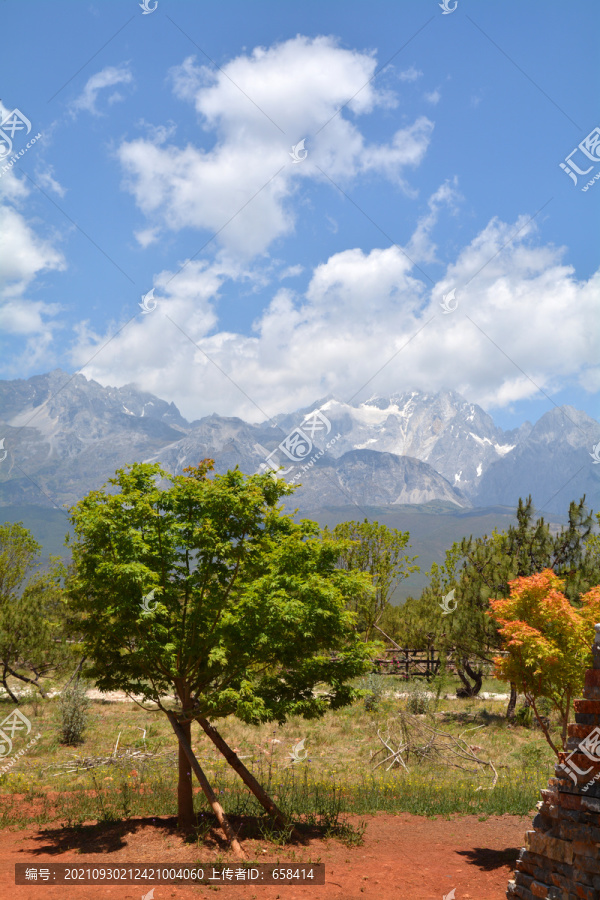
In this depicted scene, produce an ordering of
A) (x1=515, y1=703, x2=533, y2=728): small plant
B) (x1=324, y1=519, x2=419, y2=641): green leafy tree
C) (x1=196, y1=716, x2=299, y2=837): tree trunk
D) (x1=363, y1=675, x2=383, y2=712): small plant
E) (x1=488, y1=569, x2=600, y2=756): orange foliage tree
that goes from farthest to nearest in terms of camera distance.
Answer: (x1=324, y1=519, x2=419, y2=641): green leafy tree → (x1=363, y1=675, x2=383, y2=712): small plant → (x1=515, y1=703, x2=533, y2=728): small plant → (x1=196, y1=716, x2=299, y2=837): tree trunk → (x1=488, y1=569, x2=600, y2=756): orange foliage tree

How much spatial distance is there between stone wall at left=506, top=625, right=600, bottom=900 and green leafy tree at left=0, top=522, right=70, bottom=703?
57.8ft

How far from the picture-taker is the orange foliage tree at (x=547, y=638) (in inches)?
393

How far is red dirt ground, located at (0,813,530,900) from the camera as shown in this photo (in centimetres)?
863

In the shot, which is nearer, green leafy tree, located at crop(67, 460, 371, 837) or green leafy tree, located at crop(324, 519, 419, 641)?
green leafy tree, located at crop(67, 460, 371, 837)

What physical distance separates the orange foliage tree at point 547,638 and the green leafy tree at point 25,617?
16.1 metres

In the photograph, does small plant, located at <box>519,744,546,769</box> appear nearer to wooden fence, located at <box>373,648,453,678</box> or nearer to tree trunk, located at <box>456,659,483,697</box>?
tree trunk, located at <box>456,659,483,697</box>

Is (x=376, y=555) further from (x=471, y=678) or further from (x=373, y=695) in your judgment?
(x=373, y=695)

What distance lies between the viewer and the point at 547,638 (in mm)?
10297

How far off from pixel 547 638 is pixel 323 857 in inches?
220

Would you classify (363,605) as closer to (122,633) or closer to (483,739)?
(483,739)

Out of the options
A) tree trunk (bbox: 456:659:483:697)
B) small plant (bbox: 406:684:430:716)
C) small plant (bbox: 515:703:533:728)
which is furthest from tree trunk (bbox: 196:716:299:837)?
tree trunk (bbox: 456:659:483:697)

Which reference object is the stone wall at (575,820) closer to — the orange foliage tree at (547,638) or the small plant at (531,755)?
the orange foliage tree at (547,638)

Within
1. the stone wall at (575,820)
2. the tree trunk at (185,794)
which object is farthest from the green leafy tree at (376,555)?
the stone wall at (575,820)

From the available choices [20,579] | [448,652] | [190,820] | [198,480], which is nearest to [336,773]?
[190,820]
